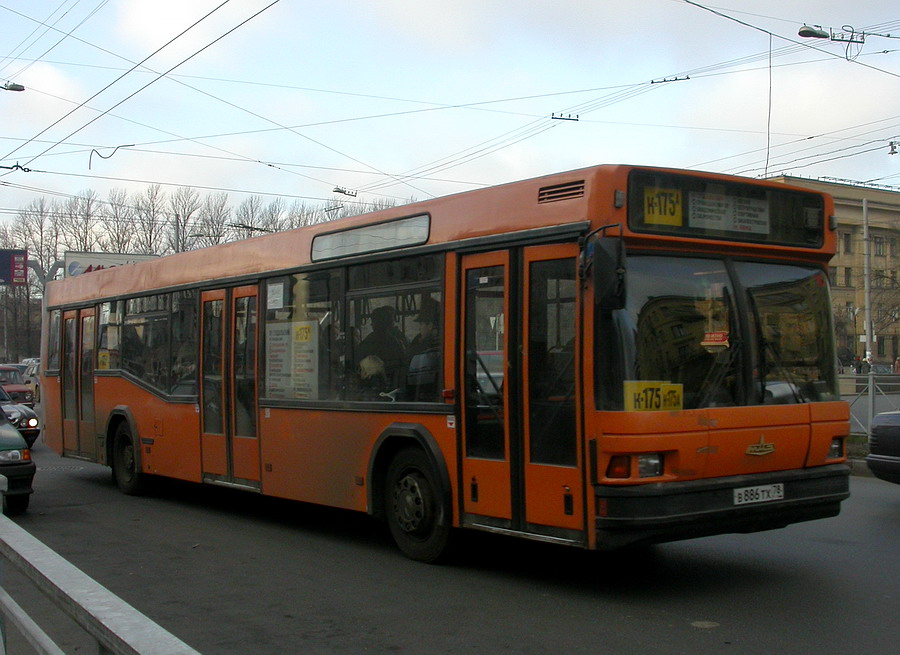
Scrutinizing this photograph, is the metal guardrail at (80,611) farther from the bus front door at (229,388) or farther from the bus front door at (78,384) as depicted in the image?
the bus front door at (78,384)

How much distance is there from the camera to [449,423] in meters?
7.74

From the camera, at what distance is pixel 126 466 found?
44.2 ft

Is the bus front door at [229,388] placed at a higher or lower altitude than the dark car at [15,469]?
higher

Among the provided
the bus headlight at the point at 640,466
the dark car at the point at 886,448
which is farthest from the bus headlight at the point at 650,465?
the dark car at the point at 886,448

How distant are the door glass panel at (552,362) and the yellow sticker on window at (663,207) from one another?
0.63m

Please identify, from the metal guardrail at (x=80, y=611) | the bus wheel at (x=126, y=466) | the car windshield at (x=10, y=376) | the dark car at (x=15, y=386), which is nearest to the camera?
the metal guardrail at (x=80, y=611)

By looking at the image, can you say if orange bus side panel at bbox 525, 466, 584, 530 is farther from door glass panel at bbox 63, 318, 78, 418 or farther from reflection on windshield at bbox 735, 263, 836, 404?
door glass panel at bbox 63, 318, 78, 418

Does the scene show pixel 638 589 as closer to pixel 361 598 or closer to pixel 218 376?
pixel 361 598

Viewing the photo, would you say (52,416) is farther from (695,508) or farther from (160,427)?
(695,508)

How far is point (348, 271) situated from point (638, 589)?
3938 mm

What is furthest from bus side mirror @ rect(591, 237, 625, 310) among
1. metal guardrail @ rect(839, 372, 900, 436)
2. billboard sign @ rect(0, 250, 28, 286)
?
billboard sign @ rect(0, 250, 28, 286)

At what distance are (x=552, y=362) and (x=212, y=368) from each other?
566cm

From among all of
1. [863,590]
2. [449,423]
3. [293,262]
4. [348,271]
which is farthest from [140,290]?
[863,590]

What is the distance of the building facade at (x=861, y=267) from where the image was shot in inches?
2120
